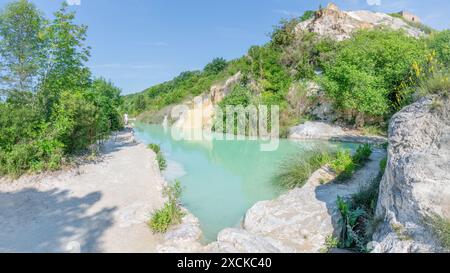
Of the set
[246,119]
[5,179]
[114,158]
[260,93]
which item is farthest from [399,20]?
[5,179]

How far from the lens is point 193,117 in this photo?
104 feet

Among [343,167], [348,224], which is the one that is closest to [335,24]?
[343,167]

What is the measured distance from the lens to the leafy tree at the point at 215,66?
49650 millimetres

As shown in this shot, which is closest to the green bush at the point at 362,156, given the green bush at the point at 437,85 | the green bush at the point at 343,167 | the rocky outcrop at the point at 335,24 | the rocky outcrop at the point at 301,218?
the green bush at the point at 343,167

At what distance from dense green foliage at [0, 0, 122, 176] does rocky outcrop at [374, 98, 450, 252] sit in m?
7.41

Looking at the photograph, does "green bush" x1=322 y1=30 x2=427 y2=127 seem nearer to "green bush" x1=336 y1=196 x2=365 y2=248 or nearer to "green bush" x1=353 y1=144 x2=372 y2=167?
"green bush" x1=353 y1=144 x2=372 y2=167

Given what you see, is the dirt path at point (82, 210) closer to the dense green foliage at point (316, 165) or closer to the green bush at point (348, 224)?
the green bush at point (348, 224)

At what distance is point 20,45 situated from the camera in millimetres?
8727

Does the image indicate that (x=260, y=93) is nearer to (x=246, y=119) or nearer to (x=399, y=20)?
(x=246, y=119)

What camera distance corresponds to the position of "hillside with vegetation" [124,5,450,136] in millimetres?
15422

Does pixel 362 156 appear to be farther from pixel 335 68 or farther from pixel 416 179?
pixel 335 68

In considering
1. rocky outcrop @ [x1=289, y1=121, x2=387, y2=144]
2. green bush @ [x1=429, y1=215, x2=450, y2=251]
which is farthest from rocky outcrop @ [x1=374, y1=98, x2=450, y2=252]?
rocky outcrop @ [x1=289, y1=121, x2=387, y2=144]

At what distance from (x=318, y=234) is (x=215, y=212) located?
2.34 metres

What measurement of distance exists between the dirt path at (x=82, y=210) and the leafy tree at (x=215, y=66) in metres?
42.9
